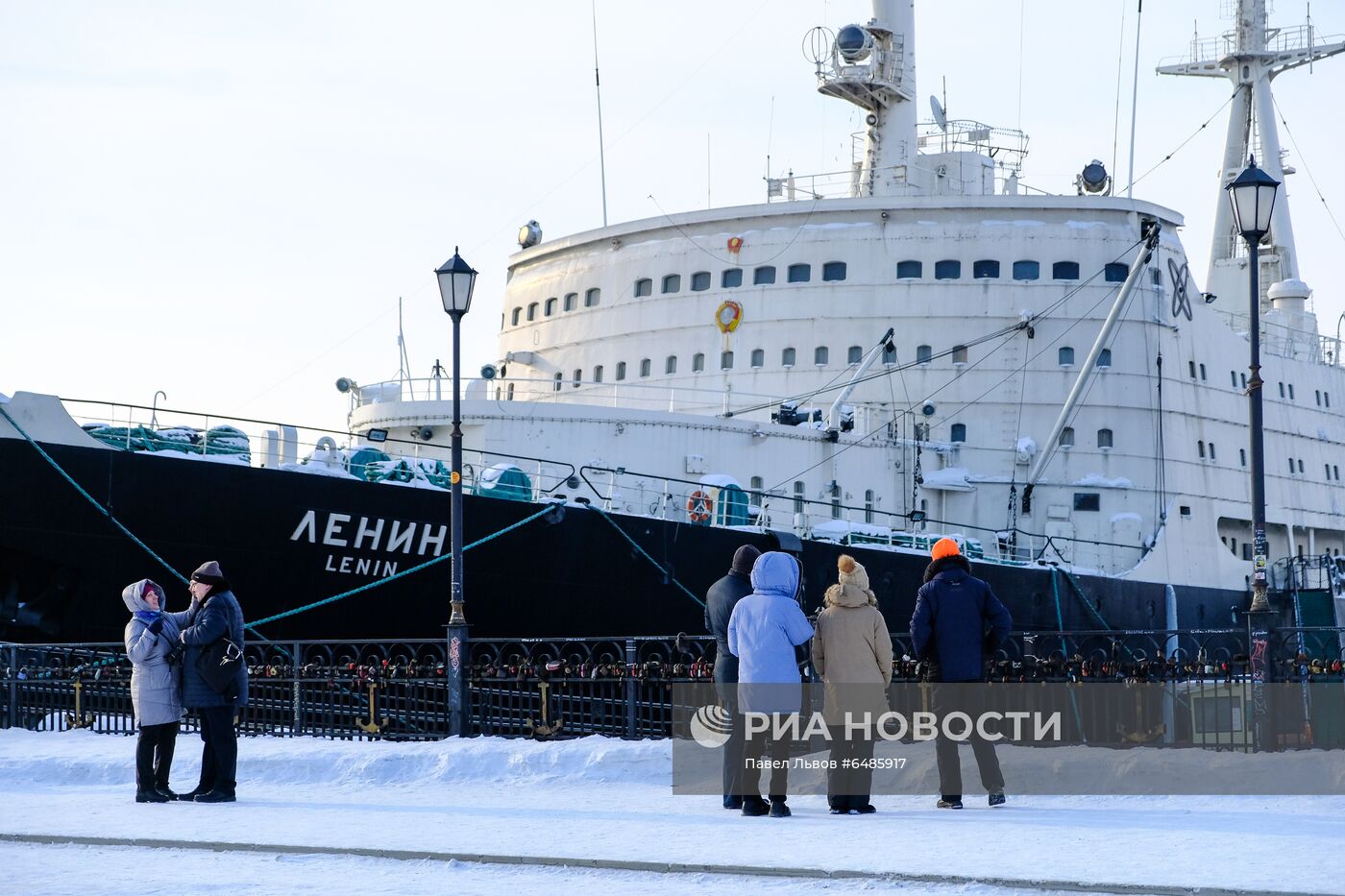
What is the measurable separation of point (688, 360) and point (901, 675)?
49.2 feet

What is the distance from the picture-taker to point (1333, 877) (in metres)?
7.04

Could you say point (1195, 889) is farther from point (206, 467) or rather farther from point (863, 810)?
point (206, 467)

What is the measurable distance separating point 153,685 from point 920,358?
21.2 meters

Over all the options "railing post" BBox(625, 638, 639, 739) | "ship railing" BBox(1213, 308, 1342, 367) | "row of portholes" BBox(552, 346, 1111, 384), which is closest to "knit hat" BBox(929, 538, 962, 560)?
"railing post" BBox(625, 638, 639, 739)

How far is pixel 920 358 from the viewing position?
30188mm

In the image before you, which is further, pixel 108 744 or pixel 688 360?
pixel 688 360

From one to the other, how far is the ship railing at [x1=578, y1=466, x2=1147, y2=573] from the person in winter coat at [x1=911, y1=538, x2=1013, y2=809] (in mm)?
11891

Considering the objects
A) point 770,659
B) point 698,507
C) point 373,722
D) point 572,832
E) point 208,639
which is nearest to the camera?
point 572,832

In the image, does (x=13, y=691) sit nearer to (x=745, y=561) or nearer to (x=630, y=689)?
(x=630, y=689)

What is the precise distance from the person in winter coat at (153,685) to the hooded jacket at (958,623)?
4810 millimetres

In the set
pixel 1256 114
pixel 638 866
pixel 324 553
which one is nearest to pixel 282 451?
pixel 324 553

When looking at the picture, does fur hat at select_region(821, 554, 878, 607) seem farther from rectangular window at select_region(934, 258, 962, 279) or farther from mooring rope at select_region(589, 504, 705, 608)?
rectangular window at select_region(934, 258, 962, 279)

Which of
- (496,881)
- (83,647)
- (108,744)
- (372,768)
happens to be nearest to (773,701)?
(496,881)

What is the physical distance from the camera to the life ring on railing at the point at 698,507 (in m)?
23.8
